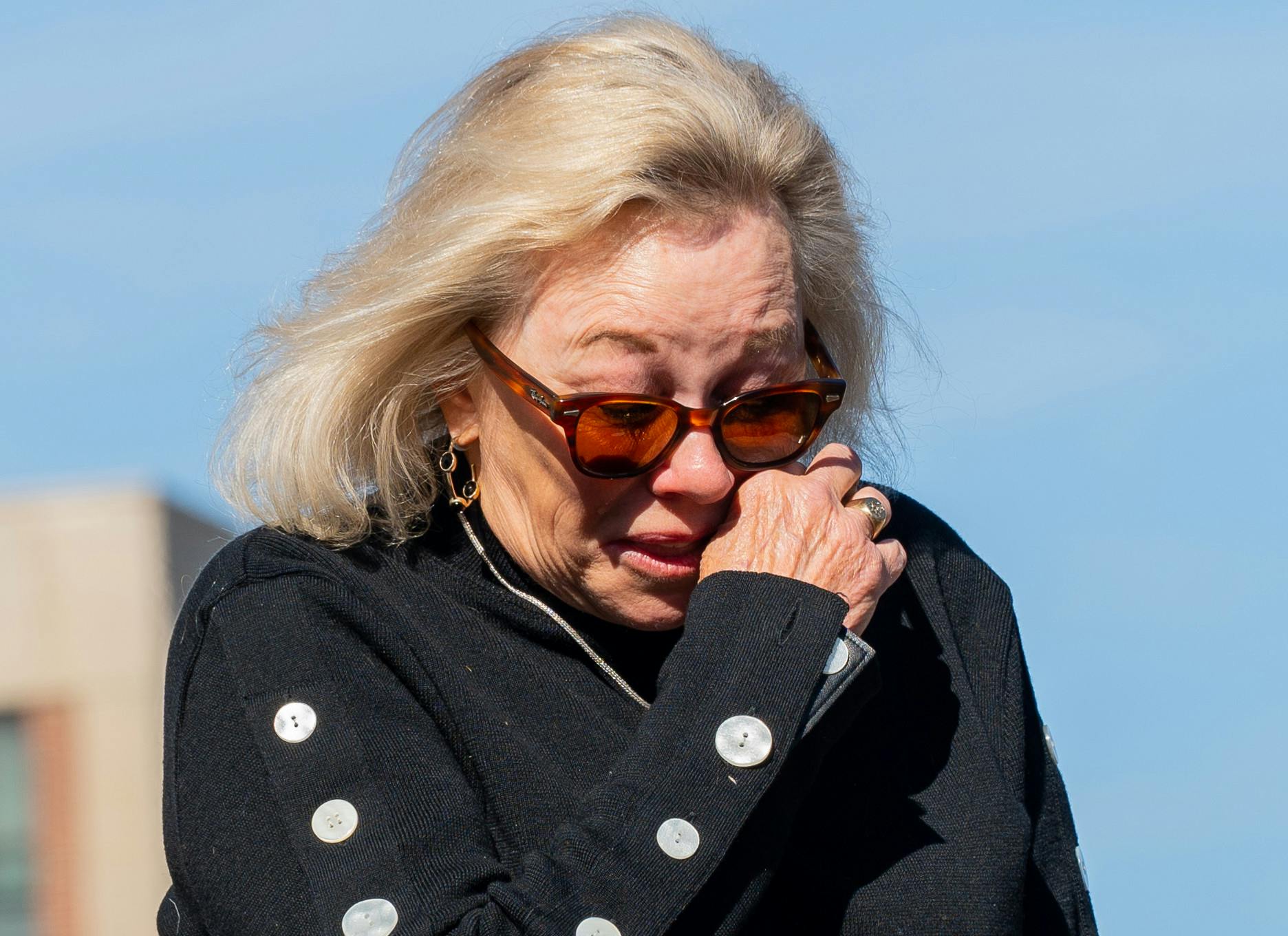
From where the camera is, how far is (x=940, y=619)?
123 inches

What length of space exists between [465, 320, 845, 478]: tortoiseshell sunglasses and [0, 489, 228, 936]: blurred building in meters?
13.1

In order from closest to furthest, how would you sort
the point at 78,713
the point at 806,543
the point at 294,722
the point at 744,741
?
the point at 744,741 < the point at 294,722 < the point at 806,543 < the point at 78,713

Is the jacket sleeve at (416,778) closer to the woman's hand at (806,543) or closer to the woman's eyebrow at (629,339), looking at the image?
the woman's hand at (806,543)

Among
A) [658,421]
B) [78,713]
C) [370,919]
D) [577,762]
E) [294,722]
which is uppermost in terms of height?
[658,421]

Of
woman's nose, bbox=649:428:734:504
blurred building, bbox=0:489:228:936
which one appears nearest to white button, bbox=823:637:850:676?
woman's nose, bbox=649:428:734:504

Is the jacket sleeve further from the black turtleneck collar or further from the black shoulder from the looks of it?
the black turtleneck collar

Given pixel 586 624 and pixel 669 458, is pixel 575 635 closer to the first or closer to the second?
pixel 586 624

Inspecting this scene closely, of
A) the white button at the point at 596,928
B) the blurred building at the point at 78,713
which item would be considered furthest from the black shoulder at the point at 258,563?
the blurred building at the point at 78,713

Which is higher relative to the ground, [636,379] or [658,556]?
[636,379]

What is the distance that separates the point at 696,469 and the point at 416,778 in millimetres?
657

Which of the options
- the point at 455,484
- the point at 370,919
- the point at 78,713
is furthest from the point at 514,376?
the point at 78,713

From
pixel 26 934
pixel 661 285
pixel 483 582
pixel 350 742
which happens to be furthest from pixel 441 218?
pixel 26 934

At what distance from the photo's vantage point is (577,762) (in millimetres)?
2711

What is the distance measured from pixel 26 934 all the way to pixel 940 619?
1384 cm
